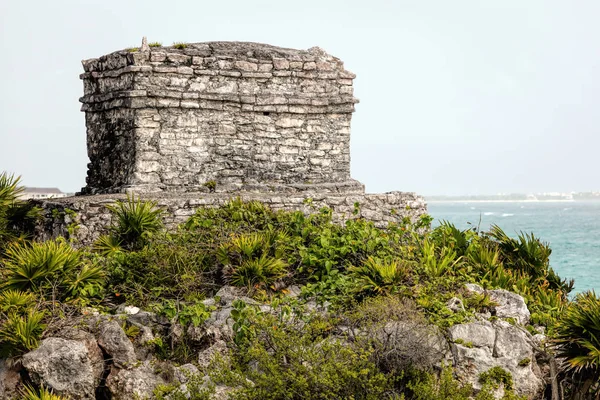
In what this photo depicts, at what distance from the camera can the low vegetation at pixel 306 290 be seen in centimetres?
997

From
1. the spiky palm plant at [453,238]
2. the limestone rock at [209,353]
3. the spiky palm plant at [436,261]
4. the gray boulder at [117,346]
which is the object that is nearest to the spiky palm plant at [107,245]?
the gray boulder at [117,346]

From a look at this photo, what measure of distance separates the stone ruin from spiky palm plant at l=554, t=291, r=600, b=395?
4.32m

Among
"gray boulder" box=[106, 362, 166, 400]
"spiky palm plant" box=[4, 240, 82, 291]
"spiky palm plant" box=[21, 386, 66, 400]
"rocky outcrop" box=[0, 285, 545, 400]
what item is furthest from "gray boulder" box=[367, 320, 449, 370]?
"spiky palm plant" box=[4, 240, 82, 291]

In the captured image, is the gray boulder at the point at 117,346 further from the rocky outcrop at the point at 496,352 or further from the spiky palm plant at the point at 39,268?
the rocky outcrop at the point at 496,352

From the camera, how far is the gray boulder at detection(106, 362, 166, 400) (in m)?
Answer: 10.2

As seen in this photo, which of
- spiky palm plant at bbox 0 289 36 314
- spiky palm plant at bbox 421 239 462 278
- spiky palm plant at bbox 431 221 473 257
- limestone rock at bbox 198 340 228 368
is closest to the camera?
limestone rock at bbox 198 340 228 368

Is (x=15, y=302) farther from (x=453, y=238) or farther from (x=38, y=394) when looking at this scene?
(x=453, y=238)

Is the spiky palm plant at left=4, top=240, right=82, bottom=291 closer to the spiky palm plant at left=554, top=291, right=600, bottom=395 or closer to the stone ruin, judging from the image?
the stone ruin

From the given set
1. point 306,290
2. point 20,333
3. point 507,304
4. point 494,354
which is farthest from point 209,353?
point 507,304

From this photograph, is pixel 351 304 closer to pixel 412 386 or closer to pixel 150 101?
pixel 412 386

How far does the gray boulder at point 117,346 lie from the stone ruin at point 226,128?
354cm

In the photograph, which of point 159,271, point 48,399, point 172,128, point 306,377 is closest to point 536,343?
point 306,377

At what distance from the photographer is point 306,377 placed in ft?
32.0

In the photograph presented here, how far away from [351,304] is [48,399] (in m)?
→ 3.92
